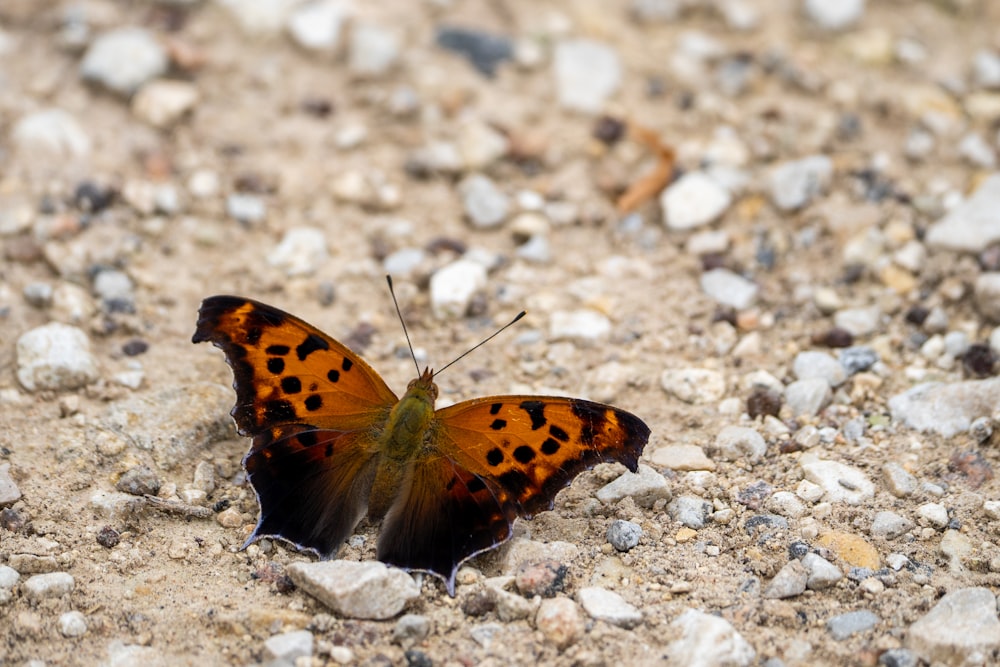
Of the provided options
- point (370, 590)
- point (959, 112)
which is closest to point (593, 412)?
point (370, 590)

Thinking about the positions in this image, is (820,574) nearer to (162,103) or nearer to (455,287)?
(455,287)

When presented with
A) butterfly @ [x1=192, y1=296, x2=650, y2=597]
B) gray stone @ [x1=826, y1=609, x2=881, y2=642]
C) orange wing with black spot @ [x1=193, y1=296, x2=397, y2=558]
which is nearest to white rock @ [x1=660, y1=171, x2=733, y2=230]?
butterfly @ [x1=192, y1=296, x2=650, y2=597]

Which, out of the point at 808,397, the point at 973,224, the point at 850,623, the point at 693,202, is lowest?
the point at 850,623

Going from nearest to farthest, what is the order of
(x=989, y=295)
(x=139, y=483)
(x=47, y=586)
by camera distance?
(x=47, y=586) → (x=139, y=483) → (x=989, y=295)

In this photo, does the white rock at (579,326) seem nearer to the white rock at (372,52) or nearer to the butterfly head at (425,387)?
the butterfly head at (425,387)

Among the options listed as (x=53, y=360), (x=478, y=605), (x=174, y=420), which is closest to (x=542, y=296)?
(x=174, y=420)

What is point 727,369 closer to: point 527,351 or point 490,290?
point 527,351

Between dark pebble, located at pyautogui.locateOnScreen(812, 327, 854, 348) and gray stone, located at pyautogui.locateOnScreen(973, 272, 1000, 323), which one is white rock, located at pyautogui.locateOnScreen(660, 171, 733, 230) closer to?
dark pebble, located at pyautogui.locateOnScreen(812, 327, 854, 348)

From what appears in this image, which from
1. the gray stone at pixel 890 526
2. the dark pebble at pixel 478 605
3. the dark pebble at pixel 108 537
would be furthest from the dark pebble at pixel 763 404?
the dark pebble at pixel 108 537
